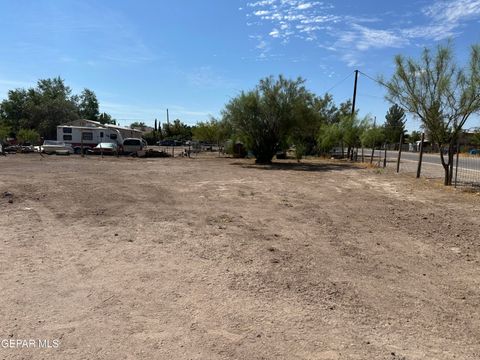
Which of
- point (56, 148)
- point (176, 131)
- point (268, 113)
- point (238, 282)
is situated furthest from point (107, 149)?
point (176, 131)

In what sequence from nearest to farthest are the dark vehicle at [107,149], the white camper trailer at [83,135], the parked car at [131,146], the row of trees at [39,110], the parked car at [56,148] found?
the parked car at [56,148], the dark vehicle at [107,149], the parked car at [131,146], the white camper trailer at [83,135], the row of trees at [39,110]

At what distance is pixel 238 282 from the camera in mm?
5078

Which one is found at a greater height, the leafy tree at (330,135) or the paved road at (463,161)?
the leafy tree at (330,135)

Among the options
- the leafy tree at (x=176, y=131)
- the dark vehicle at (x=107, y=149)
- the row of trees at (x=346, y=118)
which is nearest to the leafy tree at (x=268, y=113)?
the row of trees at (x=346, y=118)

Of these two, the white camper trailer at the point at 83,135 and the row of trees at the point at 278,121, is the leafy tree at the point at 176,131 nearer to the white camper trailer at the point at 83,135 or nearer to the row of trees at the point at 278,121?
the white camper trailer at the point at 83,135

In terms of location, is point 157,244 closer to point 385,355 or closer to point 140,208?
point 140,208

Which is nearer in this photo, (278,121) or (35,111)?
(278,121)

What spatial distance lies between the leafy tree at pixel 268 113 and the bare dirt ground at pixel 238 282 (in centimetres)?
2091

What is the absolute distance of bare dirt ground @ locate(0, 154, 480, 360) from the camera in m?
3.63

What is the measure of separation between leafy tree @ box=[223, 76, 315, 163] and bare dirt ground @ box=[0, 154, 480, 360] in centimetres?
2091

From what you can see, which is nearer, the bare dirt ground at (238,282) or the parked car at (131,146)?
the bare dirt ground at (238,282)

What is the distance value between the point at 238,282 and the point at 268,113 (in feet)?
86.9

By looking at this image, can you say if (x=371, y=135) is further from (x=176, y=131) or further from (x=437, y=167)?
(x=176, y=131)

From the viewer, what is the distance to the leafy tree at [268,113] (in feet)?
99.3
